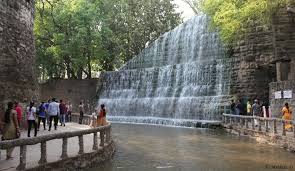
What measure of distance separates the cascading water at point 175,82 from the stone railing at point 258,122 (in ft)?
11.8

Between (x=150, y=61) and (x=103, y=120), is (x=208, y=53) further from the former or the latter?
(x=103, y=120)

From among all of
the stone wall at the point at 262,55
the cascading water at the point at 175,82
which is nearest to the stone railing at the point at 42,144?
the cascading water at the point at 175,82

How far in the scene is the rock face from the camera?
1689 cm

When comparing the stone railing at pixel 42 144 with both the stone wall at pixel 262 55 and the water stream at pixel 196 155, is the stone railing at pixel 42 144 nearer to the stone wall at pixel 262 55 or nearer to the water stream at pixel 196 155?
the water stream at pixel 196 155

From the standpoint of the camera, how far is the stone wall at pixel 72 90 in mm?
46312

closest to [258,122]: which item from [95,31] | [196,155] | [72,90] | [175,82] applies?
[196,155]

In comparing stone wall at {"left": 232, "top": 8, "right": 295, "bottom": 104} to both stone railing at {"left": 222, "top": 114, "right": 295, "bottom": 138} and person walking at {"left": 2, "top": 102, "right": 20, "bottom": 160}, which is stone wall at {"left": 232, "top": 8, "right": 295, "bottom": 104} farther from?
person walking at {"left": 2, "top": 102, "right": 20, "bottom": 160}

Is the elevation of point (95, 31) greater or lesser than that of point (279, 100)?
greater

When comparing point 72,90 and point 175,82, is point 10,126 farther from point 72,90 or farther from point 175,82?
point 72,90

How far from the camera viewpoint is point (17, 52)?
1794 cm

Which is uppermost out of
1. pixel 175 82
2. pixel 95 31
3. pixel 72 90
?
pixel 95 31

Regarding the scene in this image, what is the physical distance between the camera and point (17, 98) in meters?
17.6

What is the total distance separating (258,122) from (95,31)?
28.1 meters

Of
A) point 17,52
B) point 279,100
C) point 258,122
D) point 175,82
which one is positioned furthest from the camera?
point 175,82
